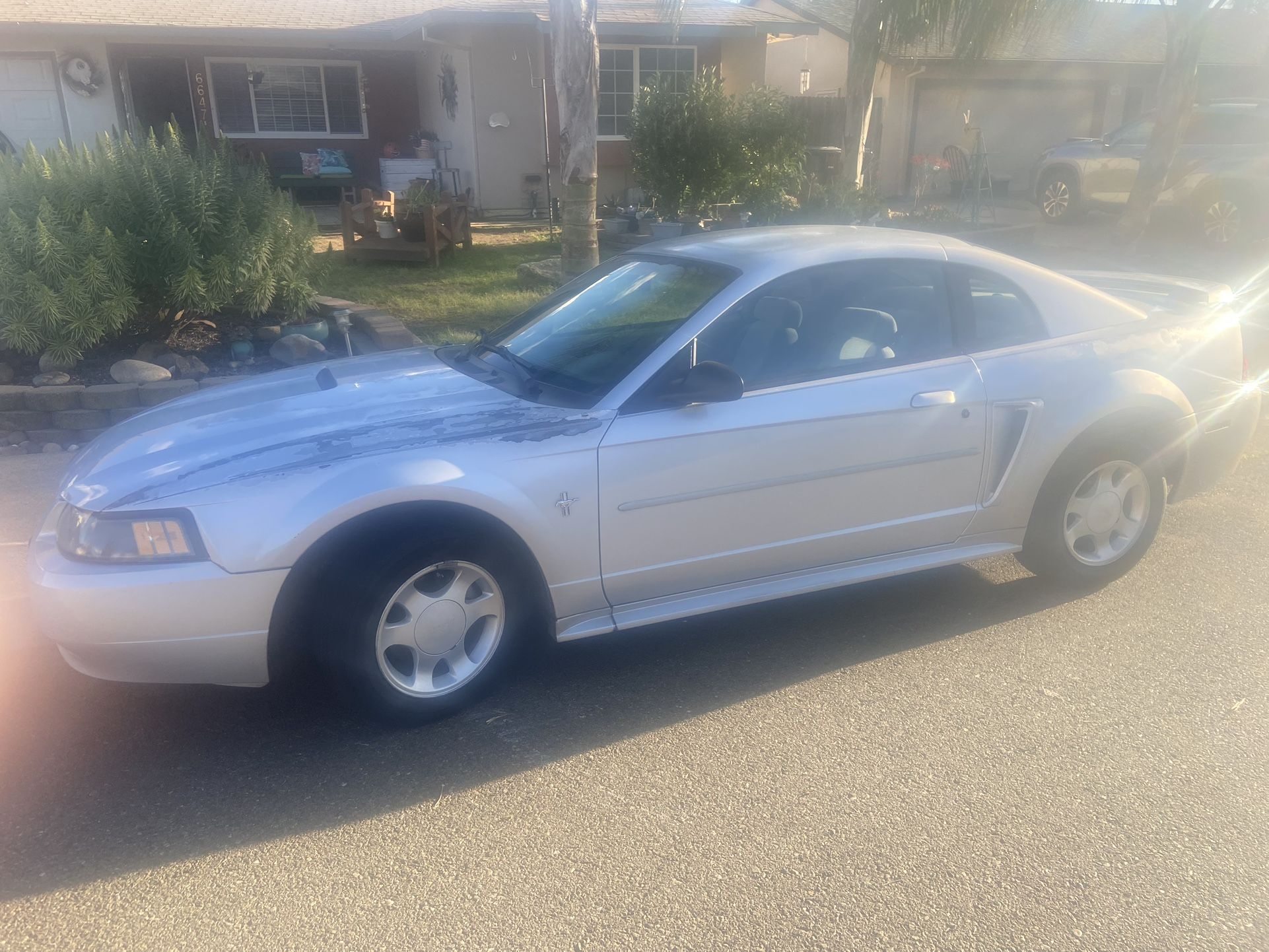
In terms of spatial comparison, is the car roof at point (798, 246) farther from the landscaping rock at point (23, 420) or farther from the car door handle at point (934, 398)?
Answer: the landscaping rock at point (23, 420)

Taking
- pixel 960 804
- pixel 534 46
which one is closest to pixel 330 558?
pixel 960 804

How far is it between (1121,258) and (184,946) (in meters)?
13.1

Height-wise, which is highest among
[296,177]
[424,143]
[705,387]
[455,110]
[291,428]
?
[455,110]

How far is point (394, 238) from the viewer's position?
38.7 ft

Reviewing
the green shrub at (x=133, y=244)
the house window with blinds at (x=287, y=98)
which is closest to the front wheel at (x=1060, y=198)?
the green shrub at (x=133, y=244)

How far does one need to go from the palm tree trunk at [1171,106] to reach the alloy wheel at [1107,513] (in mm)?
9430

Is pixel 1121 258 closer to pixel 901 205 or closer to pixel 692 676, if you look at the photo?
pixel 901 205

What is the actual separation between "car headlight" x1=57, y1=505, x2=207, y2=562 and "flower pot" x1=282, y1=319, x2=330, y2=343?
190 inches

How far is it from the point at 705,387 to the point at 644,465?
348 millimetres

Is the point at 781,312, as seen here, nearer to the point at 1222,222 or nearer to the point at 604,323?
the point at 604,323

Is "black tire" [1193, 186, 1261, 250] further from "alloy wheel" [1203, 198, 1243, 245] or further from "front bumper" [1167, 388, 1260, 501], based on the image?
"front bumper" [1167, 388, 1260, 501]

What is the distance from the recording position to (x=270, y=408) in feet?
11.9

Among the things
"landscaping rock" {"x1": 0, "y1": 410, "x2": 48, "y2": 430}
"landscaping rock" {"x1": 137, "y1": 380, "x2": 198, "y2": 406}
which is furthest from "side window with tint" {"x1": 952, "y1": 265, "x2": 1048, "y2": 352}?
"landscaping rock" {"x1": 0, "y1": 410, "x2": 48, "y2": 430}

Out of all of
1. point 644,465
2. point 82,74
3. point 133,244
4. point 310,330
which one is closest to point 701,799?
point 644,465
